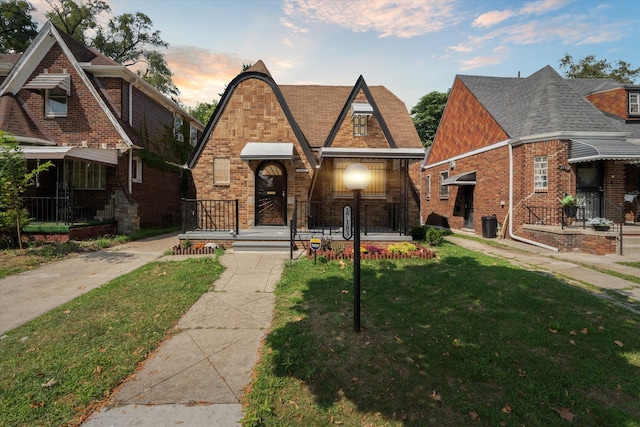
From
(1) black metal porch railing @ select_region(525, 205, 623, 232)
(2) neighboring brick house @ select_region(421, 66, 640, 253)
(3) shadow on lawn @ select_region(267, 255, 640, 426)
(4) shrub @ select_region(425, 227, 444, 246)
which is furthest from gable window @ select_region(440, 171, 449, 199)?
(3) shadow on lawn @ select_region(267, 255, 640, 426)

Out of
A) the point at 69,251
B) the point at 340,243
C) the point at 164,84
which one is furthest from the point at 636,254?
the point at 164,84

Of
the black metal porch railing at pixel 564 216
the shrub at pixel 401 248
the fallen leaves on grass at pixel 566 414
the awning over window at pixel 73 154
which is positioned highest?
the awning over window at pixel 73 154

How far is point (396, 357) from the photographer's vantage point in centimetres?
348

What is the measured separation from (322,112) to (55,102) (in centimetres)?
1285

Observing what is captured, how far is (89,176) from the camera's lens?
44.5 ft

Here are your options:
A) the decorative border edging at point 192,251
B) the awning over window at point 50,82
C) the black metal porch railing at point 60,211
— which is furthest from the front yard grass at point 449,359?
the awning over window at point 50,82

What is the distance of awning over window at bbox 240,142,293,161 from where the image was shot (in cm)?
1034

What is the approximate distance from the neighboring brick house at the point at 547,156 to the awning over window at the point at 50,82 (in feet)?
65.9

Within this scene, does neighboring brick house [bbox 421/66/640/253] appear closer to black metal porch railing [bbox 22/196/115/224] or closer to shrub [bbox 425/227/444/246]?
shrub [bbox 425/227/444/246]

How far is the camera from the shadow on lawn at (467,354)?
9.03 feet

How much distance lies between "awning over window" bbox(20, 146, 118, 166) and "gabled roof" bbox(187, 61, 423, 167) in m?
4.50

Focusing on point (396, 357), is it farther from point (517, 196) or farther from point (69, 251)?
point (517, 196)

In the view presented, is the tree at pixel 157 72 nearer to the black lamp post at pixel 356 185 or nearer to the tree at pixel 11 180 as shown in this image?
the tree at pixel 11 180

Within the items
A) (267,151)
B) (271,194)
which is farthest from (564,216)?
(267,151)
